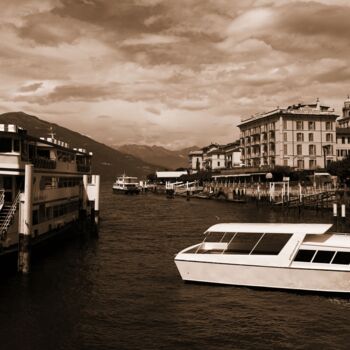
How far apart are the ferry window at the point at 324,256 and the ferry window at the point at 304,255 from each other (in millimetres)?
389

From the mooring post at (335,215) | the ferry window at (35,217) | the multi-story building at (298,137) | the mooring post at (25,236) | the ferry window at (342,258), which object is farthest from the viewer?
the multi-story building at (298,137)

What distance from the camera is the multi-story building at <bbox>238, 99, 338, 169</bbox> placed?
14450 centimetres

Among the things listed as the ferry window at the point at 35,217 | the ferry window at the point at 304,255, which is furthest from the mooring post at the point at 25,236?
the ferry window at the point at 304,255

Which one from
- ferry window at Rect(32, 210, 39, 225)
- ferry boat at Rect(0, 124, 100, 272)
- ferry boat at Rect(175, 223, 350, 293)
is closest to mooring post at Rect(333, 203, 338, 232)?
ferry boat at Rect(0, 124, 100, 272)

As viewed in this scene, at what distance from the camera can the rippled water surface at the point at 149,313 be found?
2211cm

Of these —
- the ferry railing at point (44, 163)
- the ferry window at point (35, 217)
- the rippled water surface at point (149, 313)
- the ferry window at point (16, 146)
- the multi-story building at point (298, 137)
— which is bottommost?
the rippled water surface at point (149, 313)

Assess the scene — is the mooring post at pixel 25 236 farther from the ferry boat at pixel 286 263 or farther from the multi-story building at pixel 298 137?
the multi-story building at pixel 298 137

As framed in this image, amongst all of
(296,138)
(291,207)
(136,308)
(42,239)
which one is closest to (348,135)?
(296,138)

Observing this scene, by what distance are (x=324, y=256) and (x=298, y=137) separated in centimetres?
12380

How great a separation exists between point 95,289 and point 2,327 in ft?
27.2

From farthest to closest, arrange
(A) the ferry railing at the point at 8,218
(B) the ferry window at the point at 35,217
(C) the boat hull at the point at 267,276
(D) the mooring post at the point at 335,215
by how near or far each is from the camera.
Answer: (D) the mooring post at the point at 335,215
(B) the ferry window at the point at 35,217
(A) the ferry railing at the point at 8,218
(C) the boat hull at the point at 267,276

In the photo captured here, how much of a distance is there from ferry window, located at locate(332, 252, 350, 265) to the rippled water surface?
237cm

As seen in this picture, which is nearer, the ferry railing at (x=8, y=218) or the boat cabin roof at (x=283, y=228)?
the boat cabin roof at (x=283, y=228)

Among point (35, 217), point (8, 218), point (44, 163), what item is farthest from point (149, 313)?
point (44, 163)
